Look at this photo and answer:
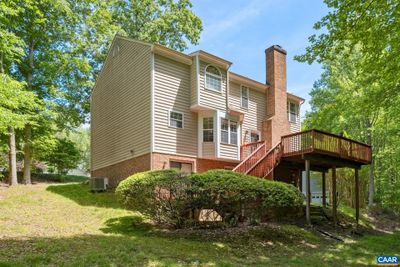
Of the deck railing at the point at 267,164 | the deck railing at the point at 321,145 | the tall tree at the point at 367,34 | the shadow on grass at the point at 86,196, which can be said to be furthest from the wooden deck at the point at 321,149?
the shadow on grass at the point at 86,196

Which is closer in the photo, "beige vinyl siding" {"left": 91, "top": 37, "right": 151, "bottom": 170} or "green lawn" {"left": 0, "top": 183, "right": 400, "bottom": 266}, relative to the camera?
"green lawn" {"left": 0, "top": 183, "right": 400, "bottom": 266}

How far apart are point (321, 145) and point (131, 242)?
359 inches

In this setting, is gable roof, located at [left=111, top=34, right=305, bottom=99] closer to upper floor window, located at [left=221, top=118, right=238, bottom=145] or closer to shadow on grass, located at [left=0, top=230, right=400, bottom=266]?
upper floor window, located at [left=221, top=118, right=238, bottom=145]

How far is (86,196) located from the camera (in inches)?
623

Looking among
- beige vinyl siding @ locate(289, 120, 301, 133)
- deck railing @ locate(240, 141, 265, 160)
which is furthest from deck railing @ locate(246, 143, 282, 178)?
beige vinyl siding @ locate(289, 120, 301, 133)

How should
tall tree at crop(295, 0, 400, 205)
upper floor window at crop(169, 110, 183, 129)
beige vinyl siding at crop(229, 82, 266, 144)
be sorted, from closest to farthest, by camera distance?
1. tall tree at crop(295, 0, 400, 205)
2. upper floor window at crop(169, 110, 183, 129)
3. beige vinyl siding at crop(229, 82, 266, 144)

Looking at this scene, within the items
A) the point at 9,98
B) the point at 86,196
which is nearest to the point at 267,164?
the point at 86,196

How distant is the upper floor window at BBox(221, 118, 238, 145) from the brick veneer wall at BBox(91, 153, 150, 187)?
4069mm

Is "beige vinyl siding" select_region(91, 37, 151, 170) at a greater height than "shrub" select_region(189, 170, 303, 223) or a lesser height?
greater

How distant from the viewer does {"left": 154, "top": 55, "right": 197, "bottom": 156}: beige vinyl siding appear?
50.7 feet

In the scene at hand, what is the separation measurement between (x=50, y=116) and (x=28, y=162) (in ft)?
11.2

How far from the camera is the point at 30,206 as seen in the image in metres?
13.4

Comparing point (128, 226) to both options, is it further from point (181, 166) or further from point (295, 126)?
point (295, 126)

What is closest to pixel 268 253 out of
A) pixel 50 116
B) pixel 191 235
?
pixel 191 235
